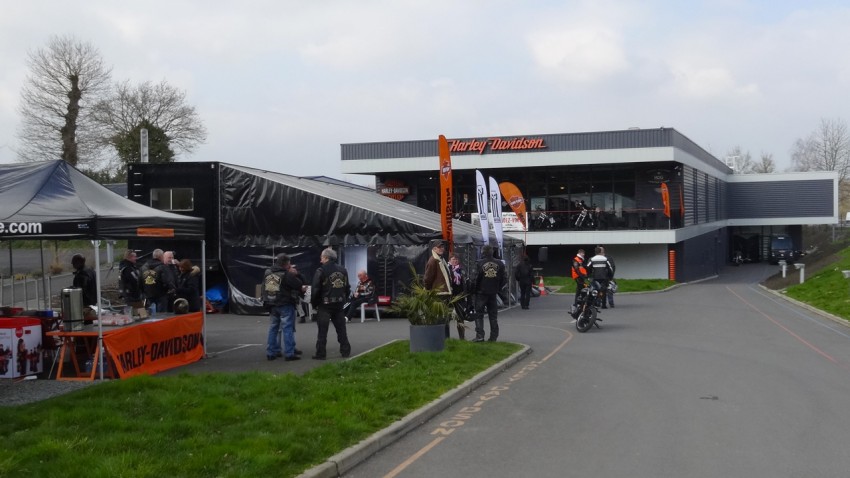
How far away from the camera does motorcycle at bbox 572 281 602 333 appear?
62.1 feet

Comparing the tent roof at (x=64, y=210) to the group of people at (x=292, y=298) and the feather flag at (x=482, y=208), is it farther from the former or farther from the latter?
the feather flag at (x=482, y=208)

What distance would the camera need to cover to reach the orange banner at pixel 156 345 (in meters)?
11.3

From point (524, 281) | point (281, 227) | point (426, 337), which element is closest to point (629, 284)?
point (524, 281)

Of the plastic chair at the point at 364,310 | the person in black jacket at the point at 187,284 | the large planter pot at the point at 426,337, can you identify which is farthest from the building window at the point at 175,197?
the large planter pot at the point at 426,337

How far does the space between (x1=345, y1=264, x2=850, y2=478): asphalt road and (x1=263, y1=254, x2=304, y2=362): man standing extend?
10.7 feet

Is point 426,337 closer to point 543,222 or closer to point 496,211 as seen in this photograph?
point 496,211

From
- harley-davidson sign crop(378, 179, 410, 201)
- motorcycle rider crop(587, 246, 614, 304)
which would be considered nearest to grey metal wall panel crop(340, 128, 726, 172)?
harley-davidson sign crop(378, 179, 410, 201)

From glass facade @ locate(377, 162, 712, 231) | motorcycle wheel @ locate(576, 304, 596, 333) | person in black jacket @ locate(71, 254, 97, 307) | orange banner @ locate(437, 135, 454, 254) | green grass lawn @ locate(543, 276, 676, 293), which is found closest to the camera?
person in black jacket @ locate(71, 254, 97, 307)

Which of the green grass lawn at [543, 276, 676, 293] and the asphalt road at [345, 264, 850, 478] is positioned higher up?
the asphalt road at [345, 264, 850, 478]

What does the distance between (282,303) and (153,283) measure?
4.01m

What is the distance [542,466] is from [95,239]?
649 centimetres

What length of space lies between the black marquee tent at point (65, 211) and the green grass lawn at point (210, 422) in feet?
7.03

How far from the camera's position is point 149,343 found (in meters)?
12.2

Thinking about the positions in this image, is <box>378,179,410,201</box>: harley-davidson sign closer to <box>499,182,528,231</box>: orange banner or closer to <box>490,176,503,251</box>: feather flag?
<box>499,182,528,231</box>: orange banner
